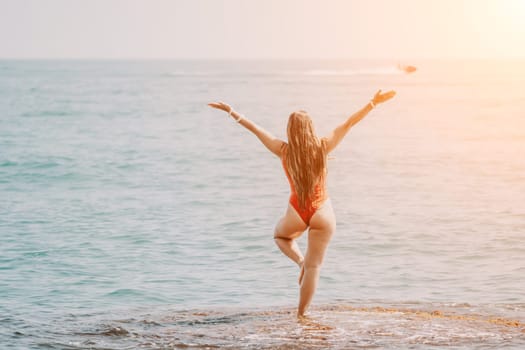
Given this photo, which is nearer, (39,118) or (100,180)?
(100,180)

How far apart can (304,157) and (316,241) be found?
2.81ft

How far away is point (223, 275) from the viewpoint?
13.7 m

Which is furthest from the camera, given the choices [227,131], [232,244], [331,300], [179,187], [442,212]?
[227,131]

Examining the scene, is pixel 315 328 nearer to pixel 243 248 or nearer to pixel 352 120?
pixel 352 120

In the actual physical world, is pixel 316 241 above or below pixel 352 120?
below

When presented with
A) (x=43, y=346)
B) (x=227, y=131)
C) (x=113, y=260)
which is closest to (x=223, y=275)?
(x=113, y=260)

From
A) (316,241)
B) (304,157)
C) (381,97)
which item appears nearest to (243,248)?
(316,241)

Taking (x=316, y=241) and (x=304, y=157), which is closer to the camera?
(x=304, y=157)

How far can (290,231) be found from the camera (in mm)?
9578

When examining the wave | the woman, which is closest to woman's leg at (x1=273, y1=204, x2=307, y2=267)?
the woman

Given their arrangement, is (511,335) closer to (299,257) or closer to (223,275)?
(299,257)

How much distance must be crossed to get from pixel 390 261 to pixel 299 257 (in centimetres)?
Answer: 506

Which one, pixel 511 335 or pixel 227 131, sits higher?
pixel 227 131

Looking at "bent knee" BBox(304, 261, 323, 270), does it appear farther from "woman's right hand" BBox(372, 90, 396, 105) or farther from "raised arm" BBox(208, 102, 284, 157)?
"woman's right hand" BBox(372, 90, 396, 105)
